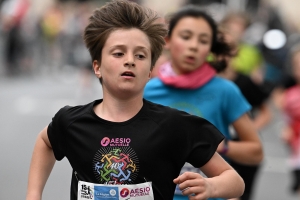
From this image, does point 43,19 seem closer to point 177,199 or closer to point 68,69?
point 68,69

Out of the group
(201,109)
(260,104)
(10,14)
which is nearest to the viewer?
(201,109)

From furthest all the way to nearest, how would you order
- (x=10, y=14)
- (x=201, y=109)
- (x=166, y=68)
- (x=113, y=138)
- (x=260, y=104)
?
(x=10, y=14) < (x=260, y=104) < (x=166, y=68) < (x=201, y=109) < (x=113, y=138)

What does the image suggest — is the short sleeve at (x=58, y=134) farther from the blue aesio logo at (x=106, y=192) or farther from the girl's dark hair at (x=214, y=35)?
the girl's dark hair at (x=214, y=35)

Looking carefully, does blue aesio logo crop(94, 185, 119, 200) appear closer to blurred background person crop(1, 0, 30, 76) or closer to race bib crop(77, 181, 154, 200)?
race bib crop(77, 181, 154, 200)

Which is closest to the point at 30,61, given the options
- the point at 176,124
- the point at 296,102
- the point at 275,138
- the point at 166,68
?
the point at 275,138

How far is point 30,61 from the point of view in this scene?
2641 centimetres

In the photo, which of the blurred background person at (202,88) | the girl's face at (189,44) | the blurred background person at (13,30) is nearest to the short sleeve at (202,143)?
the blurred background person at (202,88)

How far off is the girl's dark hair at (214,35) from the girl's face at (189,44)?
0.05 m

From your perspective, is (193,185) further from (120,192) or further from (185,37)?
(185,37)

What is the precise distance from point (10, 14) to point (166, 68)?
63.4 ft

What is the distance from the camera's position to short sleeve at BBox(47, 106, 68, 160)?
12.2 feet

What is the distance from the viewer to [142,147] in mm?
3555

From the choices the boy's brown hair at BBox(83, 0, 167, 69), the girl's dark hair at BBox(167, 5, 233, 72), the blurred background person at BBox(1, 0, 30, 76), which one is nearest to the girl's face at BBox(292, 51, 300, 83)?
the girl's dark hair at BBox(167, 5, 233, 72)

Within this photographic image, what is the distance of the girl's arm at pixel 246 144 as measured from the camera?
5.00 m
